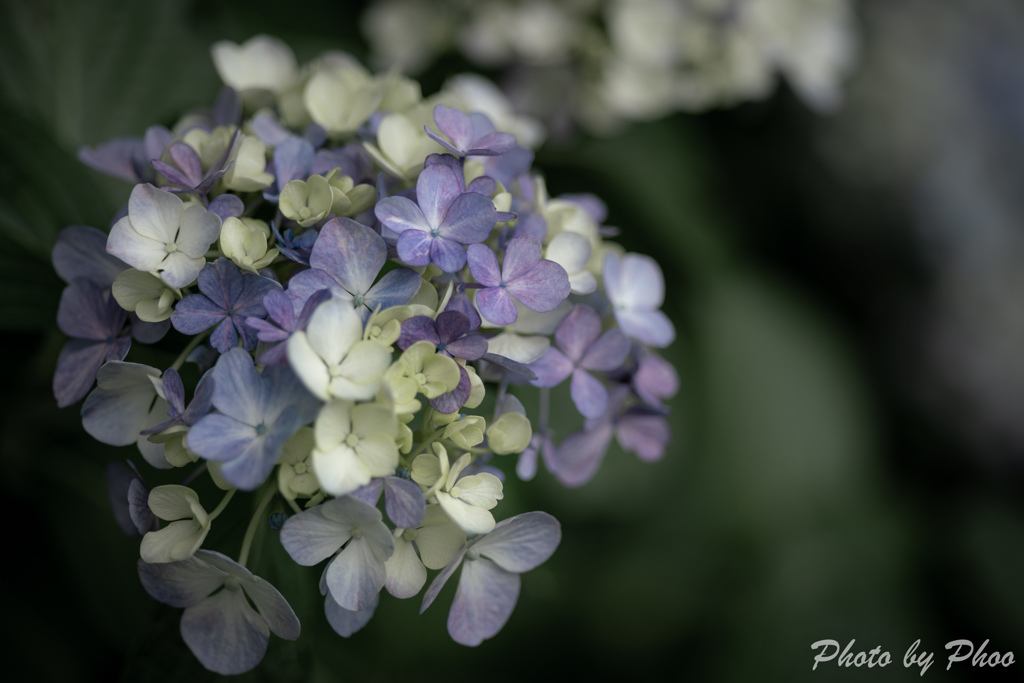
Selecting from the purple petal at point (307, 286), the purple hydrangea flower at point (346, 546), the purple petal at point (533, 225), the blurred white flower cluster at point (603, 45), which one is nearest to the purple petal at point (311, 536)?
the purple hydrangea flower at point (346, 546)

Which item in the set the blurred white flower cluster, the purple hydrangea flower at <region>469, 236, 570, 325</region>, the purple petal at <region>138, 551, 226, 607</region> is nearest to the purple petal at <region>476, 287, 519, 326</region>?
the purple hydrangea flower at <region>469, 236, 570, 325</region>

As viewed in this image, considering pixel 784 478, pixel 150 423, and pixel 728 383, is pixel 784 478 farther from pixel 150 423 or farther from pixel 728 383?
pixel 150 423

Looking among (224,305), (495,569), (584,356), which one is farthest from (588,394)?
(224,305)

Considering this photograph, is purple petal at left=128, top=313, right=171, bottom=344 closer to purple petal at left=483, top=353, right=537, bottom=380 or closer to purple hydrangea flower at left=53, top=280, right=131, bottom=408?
purple hydrangea flower at left=53, top=280, right=131, bottom=408

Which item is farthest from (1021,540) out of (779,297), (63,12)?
(63,12)

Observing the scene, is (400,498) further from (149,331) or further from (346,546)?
(149,331)

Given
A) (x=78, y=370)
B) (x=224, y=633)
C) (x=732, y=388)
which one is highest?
(x=78, y=370)

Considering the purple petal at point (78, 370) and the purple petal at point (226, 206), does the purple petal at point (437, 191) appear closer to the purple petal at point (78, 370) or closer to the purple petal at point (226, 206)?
the purple petal at point (226, 206)
